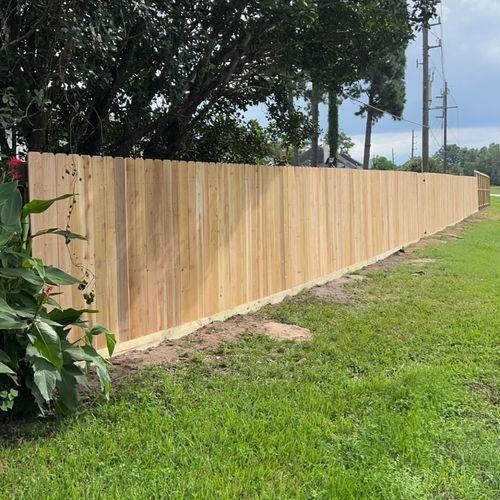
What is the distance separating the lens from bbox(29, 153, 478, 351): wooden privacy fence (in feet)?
14.8

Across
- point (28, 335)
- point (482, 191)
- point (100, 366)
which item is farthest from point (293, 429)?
point (482, 191)

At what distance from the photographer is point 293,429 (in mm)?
3463

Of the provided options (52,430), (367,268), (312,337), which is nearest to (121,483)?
(52,430)

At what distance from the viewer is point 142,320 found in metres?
5.07

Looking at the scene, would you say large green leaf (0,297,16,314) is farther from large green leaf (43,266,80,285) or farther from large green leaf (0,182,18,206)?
large green leaf (0,182,18,206)

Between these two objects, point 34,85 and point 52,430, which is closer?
point 52,430

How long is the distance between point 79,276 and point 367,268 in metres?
6.71

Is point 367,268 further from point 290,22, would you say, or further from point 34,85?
point 34,85

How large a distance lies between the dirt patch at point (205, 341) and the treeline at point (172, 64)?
210 cm

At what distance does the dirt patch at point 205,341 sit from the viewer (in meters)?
4.68

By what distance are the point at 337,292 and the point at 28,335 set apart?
5261mm

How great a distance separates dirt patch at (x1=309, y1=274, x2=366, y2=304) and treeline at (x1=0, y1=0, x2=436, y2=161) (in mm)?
2720

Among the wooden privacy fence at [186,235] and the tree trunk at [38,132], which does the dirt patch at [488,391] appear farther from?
the tree trunk at [38,132]

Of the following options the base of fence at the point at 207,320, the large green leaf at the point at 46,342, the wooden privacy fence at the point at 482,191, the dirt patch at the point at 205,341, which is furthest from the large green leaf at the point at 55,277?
the wooden privacy fence at the point at 482,191
